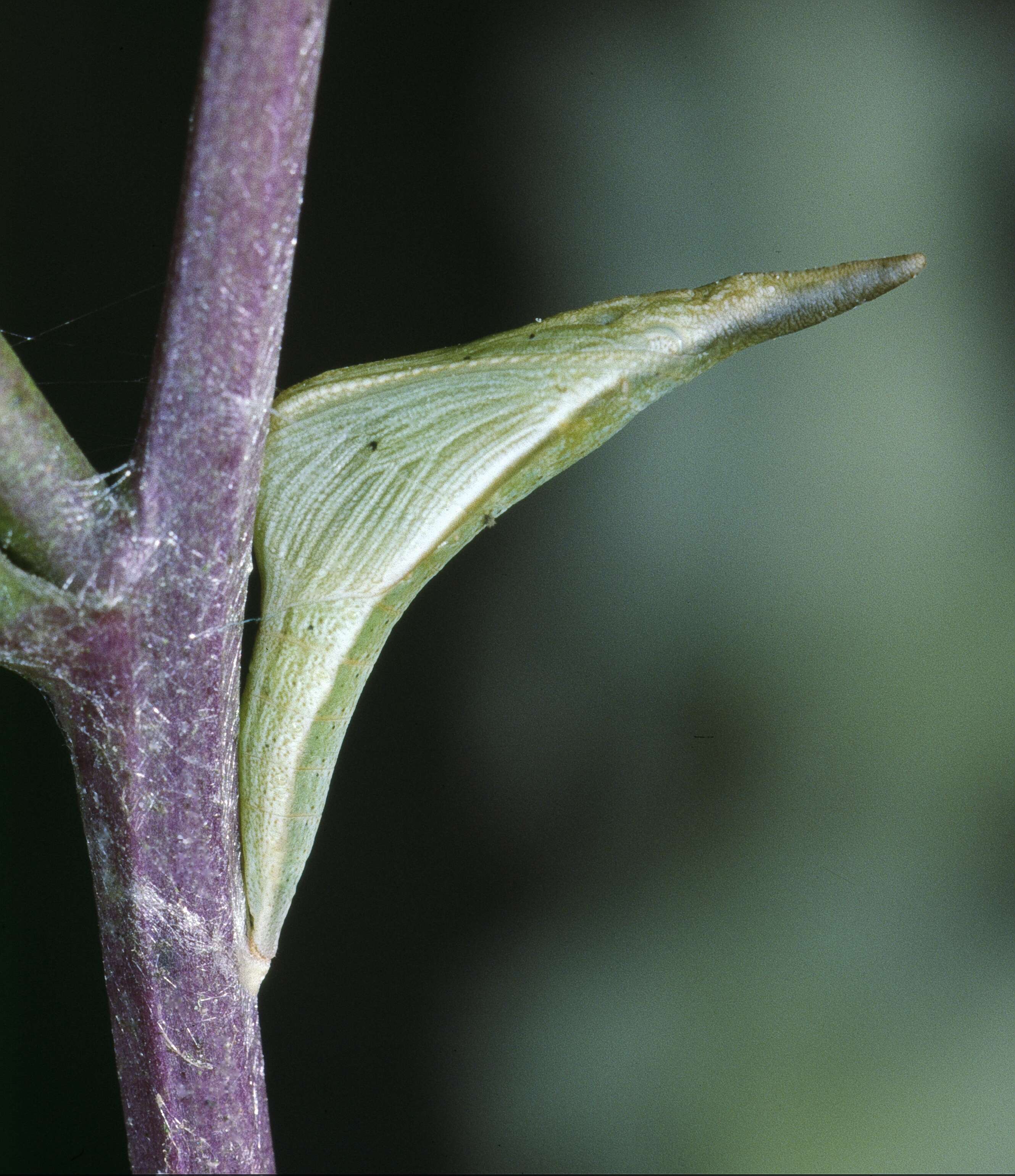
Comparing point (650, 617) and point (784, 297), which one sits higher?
point (784, 297)

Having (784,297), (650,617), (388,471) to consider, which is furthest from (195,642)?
(650,617)

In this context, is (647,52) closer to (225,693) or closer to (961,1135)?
(225,693)

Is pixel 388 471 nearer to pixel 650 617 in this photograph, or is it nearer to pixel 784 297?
pixel 784 297

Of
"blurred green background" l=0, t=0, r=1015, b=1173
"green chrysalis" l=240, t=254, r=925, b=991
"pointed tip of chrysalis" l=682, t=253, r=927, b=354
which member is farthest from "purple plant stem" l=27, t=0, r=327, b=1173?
"blurred green background" l=0, t=0, r=1015, b=1173

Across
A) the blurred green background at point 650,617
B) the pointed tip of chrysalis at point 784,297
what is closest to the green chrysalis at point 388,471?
the pointed tip of chrysalis at point 784,297

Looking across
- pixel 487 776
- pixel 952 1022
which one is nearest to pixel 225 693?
pixel 487 776

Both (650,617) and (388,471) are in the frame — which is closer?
(388,471)
